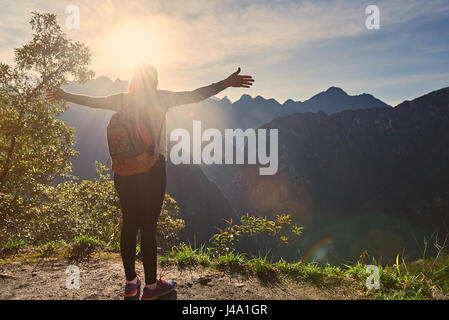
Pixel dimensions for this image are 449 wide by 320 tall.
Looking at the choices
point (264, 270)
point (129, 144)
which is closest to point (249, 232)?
point (264, 270)

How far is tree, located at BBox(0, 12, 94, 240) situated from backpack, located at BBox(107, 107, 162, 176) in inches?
182

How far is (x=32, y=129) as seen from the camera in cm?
625

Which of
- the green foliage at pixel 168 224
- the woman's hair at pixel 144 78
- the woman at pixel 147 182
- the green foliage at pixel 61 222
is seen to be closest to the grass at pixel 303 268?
the green foliage at pixel 61 222

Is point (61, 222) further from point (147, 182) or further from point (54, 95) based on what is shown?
point (147, 182)

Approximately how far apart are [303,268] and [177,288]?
6.59 ft

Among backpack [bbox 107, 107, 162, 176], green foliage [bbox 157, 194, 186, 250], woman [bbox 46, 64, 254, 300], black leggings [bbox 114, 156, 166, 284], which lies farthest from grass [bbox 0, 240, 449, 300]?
green foliage [bbox 157, 194, 186, 250]

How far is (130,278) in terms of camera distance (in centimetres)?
282

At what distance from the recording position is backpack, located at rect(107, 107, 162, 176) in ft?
8.36

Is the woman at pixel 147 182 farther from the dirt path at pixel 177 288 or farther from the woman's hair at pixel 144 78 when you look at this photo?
the dirt path at pixel 177 288

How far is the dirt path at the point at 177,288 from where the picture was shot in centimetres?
310

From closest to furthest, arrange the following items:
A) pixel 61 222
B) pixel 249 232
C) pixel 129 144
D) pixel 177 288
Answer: pixel 129 144 → pixel 177 288 → pixel 249 232 → pixel 61 222

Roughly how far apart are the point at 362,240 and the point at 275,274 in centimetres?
17084

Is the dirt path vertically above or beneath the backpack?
beneath

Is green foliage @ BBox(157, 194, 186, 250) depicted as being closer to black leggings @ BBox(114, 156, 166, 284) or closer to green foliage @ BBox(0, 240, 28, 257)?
green foliage @ BBox(0, 240, 28, 257)
